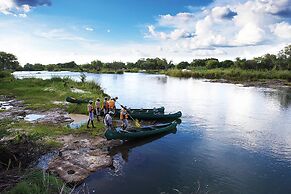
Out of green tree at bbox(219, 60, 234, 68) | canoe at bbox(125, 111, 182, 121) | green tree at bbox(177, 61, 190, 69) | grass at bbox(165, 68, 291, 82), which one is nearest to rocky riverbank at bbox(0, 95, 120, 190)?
canoe at bbox(125, 111, 182, 121)

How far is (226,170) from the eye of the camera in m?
13.0

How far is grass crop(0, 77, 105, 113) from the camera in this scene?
Result: 84.0 ft

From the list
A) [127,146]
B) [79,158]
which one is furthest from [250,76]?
[79,158]

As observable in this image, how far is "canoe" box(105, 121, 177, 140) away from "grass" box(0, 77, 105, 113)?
25.9 ft

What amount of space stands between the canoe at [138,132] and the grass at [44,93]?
789 cm

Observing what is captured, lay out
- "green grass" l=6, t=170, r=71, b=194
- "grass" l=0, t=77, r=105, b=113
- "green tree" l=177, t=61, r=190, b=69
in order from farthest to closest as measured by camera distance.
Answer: "green tree" l=177, t=61, r=190, b=69 → "grass" l=0, t=77, r=105, b=113 → "green grass" l=6, t=170, r=71, b=194

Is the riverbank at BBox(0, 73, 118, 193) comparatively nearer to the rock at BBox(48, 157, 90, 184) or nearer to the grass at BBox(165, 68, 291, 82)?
the rock at BBox(48, 157, 90, 184)

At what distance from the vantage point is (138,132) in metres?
16.5

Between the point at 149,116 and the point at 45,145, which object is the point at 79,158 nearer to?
the point at 45,145

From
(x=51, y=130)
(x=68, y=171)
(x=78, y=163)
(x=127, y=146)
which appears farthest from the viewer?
(x=51, y=130)

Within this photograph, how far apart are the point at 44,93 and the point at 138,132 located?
69.3 feet

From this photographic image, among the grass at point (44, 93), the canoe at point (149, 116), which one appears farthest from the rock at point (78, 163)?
the grass at point (44, 93)

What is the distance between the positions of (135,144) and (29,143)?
626 centimetres

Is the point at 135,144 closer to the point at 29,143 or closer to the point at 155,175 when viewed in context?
the point at 155,175
